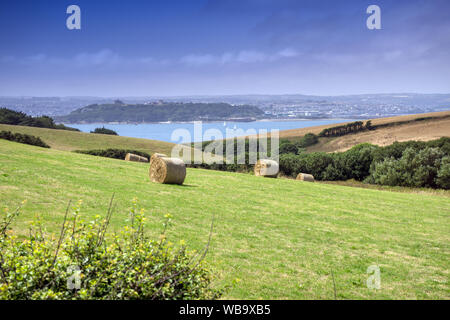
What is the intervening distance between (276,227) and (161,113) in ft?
335

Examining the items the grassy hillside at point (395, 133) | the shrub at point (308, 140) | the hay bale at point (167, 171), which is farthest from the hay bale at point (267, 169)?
the shrub at point (308, 140)

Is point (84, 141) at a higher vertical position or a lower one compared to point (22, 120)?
lower

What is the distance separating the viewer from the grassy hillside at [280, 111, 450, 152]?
2515 inches

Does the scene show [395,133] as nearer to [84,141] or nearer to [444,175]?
[444,175]

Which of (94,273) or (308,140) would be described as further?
(308,140)

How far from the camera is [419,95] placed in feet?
543

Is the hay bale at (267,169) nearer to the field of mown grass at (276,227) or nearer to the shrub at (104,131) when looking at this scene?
the field of mown grass at (276,227)

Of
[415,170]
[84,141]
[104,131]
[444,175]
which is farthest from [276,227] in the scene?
[104,131]

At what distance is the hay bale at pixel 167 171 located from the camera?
20.4 m

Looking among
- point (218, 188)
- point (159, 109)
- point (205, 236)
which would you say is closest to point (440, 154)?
point (218, 188)

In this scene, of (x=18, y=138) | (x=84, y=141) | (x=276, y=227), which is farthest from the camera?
(x=84, y=141)

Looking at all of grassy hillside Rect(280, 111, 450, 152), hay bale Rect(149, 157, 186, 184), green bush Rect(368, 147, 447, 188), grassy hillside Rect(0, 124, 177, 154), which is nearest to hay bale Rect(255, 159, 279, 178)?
hay bale Rect(149, 157, 186, 184)

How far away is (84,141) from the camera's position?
195ft
